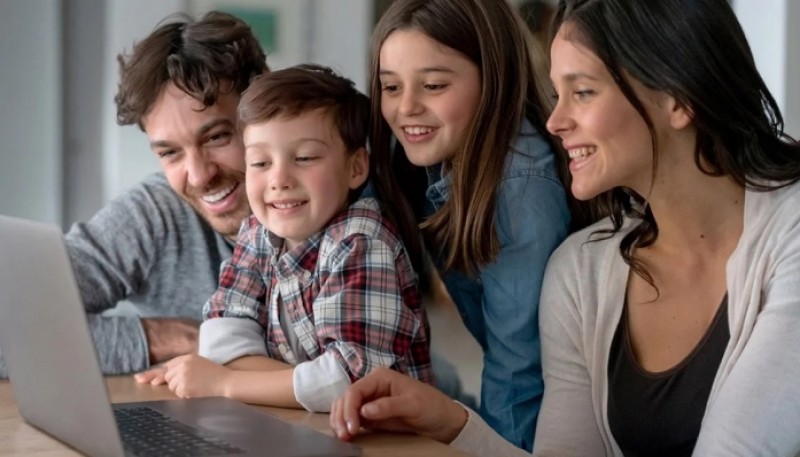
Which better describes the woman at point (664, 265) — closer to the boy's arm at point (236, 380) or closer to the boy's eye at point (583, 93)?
the boy's eye at point (583, 93)

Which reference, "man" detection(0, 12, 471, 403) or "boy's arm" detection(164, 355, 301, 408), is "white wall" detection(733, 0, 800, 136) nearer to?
"man" detection(0, 12, 471, 403)

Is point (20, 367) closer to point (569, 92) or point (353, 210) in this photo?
point (353, 210)

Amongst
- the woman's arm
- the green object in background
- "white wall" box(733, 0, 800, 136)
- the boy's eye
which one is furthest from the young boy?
"white wall" box(733, 0, 800, 136)

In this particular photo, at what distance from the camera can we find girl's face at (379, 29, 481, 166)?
1.66 meters

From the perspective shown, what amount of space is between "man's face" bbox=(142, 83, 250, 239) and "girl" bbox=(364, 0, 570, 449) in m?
0.37

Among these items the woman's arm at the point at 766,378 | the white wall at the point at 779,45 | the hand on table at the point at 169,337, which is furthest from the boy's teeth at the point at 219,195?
the white wall at the point at 779,45

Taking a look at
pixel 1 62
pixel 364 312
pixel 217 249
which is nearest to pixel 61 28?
pixel 1 62

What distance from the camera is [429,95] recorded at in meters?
1.67

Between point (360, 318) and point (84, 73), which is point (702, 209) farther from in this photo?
point (84, 73)

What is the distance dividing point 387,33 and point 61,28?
1448 millimetres

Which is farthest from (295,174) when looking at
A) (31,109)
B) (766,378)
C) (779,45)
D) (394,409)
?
(779,45)

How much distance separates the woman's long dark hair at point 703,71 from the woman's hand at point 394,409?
413mm

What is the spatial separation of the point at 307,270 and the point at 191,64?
50 centimetres

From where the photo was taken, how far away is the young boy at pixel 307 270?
1556mm
